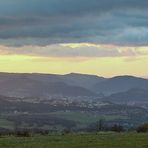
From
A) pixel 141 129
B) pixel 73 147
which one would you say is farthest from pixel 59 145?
pixel 141 129

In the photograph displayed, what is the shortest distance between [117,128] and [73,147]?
21.2m

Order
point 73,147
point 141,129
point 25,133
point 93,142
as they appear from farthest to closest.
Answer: point 141,129 → point 25,133 → point 93,142 → point 73,147

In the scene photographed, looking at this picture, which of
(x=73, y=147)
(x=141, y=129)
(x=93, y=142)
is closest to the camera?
(x=73, y=147)

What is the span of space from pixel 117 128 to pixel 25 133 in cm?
1226

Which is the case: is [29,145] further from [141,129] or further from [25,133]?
[141,129]

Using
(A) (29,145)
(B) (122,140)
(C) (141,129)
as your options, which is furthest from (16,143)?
(C) (141,129)

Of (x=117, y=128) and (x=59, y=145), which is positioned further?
(x=117, y=128)

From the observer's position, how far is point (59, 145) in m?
34.9

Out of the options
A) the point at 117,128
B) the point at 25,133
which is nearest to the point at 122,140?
the point at 25,133

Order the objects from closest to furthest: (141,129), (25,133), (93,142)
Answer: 1. (93,142)
2. (25,133)
3. (141,129)

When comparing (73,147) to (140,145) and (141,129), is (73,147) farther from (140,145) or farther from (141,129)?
(141,129)

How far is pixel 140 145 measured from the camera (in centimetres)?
3425

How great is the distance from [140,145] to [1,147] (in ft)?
31.2

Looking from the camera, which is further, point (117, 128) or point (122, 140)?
point (117, 128)
